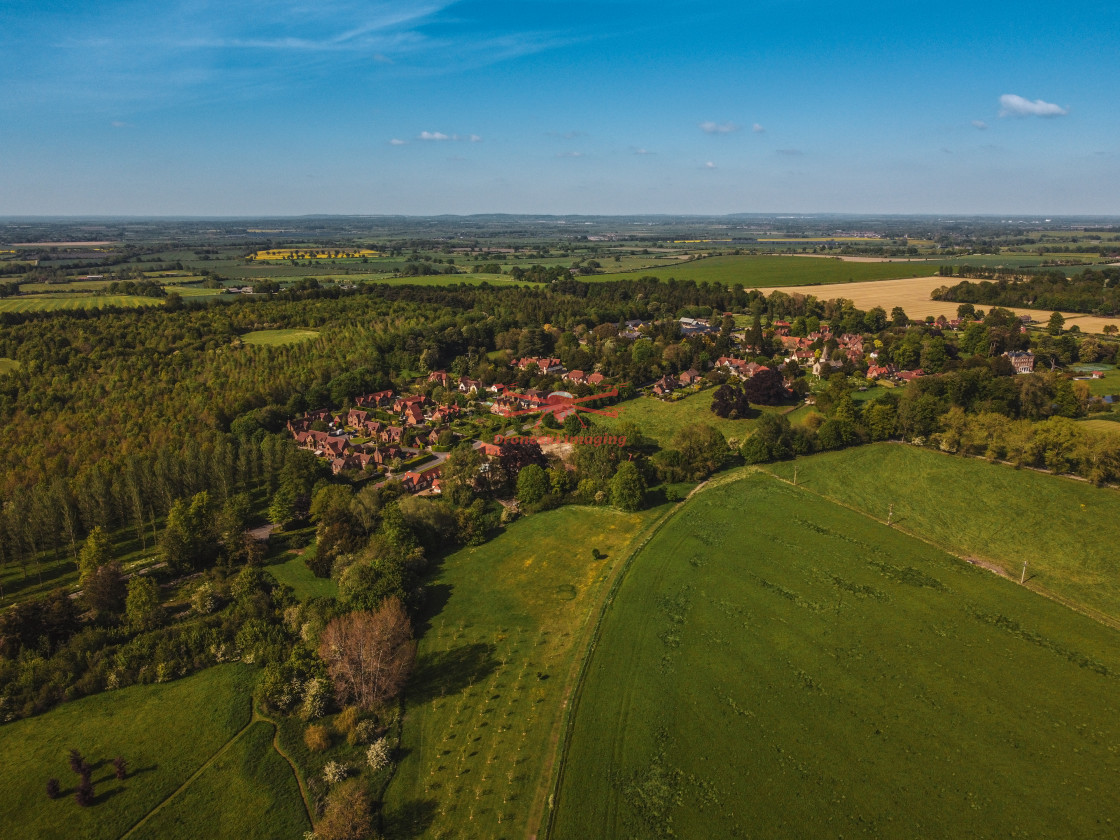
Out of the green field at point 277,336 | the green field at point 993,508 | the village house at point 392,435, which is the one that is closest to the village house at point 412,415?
the village house at point 392,435

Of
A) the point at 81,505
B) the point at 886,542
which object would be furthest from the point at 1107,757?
the point at 81,505

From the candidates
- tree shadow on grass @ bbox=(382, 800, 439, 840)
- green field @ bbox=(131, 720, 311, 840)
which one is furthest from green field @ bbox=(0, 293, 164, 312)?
tree shadow on grass @ bbox=(382, 800, 439, 840)

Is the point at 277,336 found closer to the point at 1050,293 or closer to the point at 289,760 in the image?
the point at 289,760

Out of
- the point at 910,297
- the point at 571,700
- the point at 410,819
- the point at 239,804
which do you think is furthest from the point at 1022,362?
the point at 239,804

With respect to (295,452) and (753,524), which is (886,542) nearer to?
(753,524)

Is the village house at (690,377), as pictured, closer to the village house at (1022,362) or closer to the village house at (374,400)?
the village house at (374,400)

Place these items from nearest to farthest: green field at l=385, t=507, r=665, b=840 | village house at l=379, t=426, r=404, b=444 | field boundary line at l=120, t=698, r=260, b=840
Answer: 1. field boundary line at l=120, t=698, r=260, b=840
2. green field at l=385, t=507, r=665, b=840
3. village house at l=379, t=426, r=404, b=444

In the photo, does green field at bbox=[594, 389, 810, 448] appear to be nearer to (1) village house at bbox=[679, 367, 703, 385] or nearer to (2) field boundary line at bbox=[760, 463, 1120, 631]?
(1) village house at bbox=[679, 367, 703, 385]
